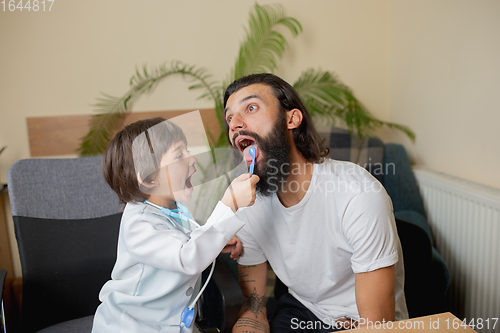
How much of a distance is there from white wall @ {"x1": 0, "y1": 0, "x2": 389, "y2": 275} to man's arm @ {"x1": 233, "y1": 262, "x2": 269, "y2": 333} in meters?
1.22

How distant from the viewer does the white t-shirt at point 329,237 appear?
100cm

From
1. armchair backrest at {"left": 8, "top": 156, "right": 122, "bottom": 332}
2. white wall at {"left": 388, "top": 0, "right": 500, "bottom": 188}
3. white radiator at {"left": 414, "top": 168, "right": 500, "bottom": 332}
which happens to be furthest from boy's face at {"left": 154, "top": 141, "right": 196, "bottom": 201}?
white wall at {"left": 388, "top": 0, "right": 500, "bottom": 188}

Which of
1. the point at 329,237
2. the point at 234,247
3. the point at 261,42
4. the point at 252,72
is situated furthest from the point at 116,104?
the point at 329,237

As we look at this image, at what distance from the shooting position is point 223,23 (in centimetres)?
216

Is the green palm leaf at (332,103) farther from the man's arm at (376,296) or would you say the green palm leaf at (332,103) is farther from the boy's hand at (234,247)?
the man's arm at (376,296)

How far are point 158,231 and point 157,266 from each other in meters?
0.08

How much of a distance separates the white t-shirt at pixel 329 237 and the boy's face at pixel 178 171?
43 cm

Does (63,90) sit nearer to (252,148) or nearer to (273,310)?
(252,148)

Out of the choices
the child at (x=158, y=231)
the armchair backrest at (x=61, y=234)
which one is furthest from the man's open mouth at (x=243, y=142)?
the armchair backrest at (x=61, y=234)

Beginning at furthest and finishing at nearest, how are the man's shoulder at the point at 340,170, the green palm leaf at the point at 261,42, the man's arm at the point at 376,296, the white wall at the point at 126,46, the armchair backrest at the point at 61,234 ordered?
the green palm leaf at the point at 261,42 < the white wall at the point at 126,46 < the armchair backrest at the point at 61,234 < the man's shoulder at the point at 340,170 < the man's arm at the point at 376,296

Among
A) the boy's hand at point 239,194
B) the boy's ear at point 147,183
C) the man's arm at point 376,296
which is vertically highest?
the boy's ear at point 147,183

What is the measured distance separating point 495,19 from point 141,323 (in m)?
1.73

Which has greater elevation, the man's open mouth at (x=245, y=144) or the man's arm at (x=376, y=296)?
the man's open mouth at (x=245, y=144)

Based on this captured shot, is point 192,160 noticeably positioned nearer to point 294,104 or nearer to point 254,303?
point 294,104
